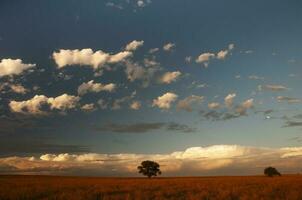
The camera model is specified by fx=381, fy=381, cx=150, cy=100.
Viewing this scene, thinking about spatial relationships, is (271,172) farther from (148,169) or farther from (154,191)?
(154,191)

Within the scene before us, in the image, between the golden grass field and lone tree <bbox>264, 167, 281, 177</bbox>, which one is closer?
the golden grass field

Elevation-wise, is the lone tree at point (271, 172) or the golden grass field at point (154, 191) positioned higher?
the lone tree at point (271, 172)

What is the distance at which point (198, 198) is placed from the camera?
23.1 m

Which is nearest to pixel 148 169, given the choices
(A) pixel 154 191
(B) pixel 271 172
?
(B) pixel 271 172

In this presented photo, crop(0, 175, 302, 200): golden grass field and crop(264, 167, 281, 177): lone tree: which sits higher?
crop(264, 167, 281, 177): lone tree

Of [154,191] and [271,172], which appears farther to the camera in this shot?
[271,172]

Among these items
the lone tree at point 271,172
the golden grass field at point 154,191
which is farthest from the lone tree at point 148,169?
the golden grass field at point 154,191

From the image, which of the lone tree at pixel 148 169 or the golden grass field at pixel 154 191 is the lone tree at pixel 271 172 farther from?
the golden grass field at pixel 154 191

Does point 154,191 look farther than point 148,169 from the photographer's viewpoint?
No

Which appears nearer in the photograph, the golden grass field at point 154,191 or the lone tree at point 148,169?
the golden grass field at point 154,191

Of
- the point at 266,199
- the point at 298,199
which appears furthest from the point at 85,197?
the point at 298,199

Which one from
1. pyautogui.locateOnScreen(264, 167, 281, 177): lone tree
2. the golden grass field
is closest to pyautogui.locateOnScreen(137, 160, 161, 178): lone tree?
pyautogui.locateOnScreen(264, 167, 281, 177): lone tree

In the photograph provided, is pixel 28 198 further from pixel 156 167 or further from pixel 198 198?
pixel 156 167

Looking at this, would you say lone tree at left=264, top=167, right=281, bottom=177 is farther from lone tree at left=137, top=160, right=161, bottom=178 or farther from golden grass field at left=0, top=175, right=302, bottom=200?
golden grass field at left=0, top=175, right=302, bottom=200
